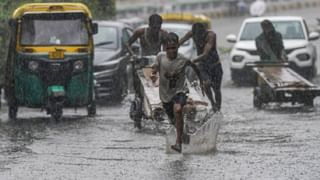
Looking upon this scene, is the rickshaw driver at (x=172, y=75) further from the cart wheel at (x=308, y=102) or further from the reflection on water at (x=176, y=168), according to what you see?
the cart wheel at (x=308, y=102)

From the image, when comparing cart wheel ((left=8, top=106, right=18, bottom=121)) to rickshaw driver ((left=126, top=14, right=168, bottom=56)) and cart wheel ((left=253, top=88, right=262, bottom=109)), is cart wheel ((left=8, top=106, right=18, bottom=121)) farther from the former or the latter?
cart wheel ((left=253, top=88, right=262, bottom=109))

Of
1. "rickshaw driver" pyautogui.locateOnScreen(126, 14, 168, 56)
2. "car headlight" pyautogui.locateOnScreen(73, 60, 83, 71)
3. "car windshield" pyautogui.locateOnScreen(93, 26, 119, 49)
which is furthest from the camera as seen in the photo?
"car windshield" pyautogui.locateOnScreen(93, 26, 119, 49)

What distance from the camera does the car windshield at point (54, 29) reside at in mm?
18469

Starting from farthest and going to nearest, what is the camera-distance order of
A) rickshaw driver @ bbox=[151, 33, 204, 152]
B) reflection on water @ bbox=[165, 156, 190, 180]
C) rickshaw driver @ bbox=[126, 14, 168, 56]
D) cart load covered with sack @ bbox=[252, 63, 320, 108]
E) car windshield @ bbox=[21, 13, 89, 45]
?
cart load covered with sack @ bbox=[252, 63, 320, 108]
car windshield @ bbox=[21, 13, 89, 45]
rickshaw driver @ bbox=[126, 14, 168, 56]
rickshaw driver @ bbox=[151, 33, 204, 152]
reflection on water @ bbox=[165, 156, 190, 180]

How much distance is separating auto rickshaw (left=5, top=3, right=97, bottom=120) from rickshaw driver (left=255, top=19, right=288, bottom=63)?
3.87m

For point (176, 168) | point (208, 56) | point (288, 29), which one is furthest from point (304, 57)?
point (176, 168)

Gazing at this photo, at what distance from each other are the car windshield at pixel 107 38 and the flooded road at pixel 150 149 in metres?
3.90

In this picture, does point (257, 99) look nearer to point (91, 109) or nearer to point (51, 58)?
point (91, 109)

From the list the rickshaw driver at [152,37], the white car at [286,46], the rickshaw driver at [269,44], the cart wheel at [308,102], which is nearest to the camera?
the rickshaw driver at [152,37]

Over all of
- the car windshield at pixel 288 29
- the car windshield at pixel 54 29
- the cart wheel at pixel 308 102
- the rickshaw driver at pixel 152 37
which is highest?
the rickshaw driver at pixel 152 37

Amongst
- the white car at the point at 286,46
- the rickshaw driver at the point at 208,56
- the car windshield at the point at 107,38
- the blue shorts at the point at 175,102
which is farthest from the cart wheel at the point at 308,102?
the white car at the point at 286,46

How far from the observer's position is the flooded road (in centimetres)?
1164

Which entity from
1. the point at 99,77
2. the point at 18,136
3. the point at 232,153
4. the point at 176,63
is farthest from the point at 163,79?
the point at 99,77

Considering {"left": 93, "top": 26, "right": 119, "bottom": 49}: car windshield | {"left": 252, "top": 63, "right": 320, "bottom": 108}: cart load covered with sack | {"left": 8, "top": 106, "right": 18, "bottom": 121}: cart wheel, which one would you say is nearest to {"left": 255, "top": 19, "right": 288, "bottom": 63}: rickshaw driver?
{"left": 252, "top": 63, "right": 320, "bottom": 108}: cart load covered with sack
